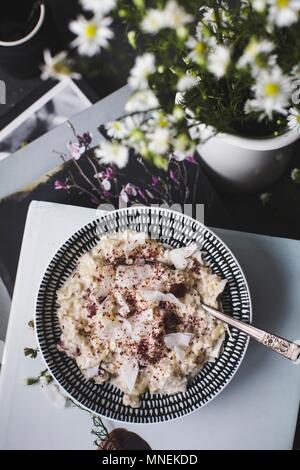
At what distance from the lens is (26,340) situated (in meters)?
1.06

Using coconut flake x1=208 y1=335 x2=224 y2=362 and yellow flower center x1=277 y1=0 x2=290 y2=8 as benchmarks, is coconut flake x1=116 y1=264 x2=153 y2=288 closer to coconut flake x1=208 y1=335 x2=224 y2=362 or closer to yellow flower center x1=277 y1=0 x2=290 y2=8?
coconut flake x1=208 y1=335 x2=224 y2=362

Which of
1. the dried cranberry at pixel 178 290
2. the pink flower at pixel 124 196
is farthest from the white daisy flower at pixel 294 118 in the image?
the pink flower at pixel 124 196

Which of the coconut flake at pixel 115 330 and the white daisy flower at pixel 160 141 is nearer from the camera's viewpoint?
the white daisy flower at pixel 160 141

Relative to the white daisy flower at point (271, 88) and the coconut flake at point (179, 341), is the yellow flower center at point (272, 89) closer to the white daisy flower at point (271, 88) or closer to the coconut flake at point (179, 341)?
the white daisy flower at point (271, 88)

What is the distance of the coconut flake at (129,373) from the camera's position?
89 cm

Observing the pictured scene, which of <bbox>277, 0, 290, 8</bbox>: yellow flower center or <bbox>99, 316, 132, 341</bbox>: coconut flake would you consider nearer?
<bbox>277, 0, 290, 8</bbox>: yellow flower center

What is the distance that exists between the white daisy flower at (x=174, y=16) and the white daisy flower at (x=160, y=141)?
107 millimetres

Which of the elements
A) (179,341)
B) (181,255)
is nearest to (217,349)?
(179,341)

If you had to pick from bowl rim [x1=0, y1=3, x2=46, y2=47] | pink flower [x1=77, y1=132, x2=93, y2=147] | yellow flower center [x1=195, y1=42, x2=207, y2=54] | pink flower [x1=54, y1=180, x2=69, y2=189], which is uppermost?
bowl rim [x1=0, y1=3, x2=46, y2=47]

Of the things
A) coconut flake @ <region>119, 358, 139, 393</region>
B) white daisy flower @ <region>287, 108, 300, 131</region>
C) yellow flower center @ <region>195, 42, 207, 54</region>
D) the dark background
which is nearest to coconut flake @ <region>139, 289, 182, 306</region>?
coconut flake @ <region>119, 358, 139, 393</region>

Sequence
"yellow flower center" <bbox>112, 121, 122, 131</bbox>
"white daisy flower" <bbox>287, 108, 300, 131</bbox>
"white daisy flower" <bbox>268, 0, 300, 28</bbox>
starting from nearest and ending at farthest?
"white daisy flower" <bbox>268, 0, 300, 28</bbox> < "yellow flower center" <bbox>112, 121, 122, 131</bbox> < "white daisy flower" <bbox>287, 108, 300, 131</bbox>

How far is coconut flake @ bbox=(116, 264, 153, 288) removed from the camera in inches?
36.6

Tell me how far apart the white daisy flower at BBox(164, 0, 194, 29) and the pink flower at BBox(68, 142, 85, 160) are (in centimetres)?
60

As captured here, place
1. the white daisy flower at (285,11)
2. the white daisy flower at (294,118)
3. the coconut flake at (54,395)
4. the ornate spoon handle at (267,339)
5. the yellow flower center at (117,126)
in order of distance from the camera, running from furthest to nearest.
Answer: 1. the coconut flake at (54,395)
2. the ornate spoon handle at (267,339)
3. the white daisy flower at (294,118)
4. the yellow flower center at (117,126)
5. the white daisy flower at (285,11)
